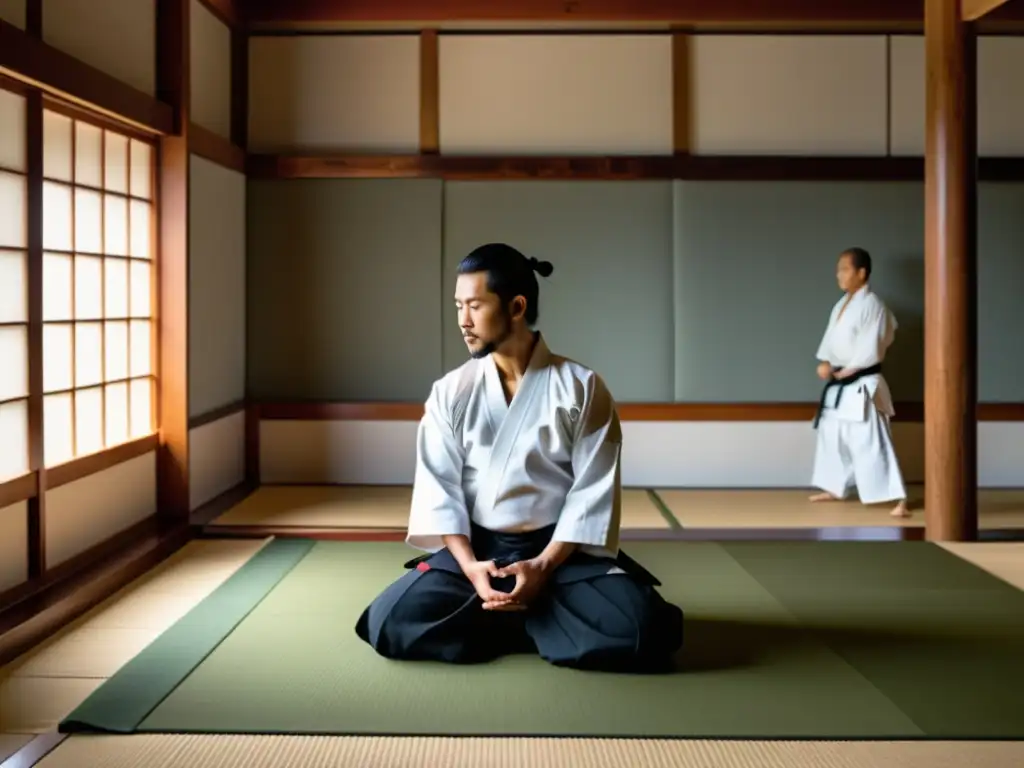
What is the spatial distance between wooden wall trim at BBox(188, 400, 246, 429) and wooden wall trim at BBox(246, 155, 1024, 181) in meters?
1.36

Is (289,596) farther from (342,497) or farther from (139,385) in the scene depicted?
(342,497)

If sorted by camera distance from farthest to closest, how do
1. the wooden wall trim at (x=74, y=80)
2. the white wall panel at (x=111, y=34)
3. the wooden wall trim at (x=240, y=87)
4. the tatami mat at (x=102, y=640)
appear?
the wooden wall trim at (x=240, y=87), the white wall panel at (x=111, y=34), the wooden wall trim at (x=74, y=80), the tatami mat at (x=102, y=640)

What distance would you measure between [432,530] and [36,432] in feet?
5.34

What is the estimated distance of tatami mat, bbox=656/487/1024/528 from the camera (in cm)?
542

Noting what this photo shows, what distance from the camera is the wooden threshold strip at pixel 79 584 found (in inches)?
135

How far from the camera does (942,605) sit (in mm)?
3867

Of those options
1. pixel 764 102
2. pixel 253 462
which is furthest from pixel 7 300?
pixel 764 102

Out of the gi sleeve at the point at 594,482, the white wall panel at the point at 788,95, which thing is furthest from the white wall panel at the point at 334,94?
the gi sleeve at the point at 594,482

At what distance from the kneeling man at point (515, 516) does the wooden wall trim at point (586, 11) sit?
11.6 ft

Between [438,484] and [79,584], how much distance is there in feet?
4.99

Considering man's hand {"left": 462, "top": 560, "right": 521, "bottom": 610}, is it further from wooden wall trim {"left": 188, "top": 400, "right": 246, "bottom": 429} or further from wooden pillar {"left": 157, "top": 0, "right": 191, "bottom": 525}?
wooden wall trim {"left": 188, "top": 400, "right": 246, "bottom": 429}

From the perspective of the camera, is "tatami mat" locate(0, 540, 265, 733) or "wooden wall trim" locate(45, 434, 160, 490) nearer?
"tatami mat" locate(0, 540, 265, 733)

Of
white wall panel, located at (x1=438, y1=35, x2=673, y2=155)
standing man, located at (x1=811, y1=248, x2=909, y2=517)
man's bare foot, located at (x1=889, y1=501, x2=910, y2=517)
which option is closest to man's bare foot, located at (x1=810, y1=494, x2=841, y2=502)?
standing man, located at (x1=811, y1=248, x2=909, y2=517)

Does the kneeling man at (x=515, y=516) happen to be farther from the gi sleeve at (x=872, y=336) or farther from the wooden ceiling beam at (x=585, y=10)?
the wooden ceiling beam at (x=585, y=10)
